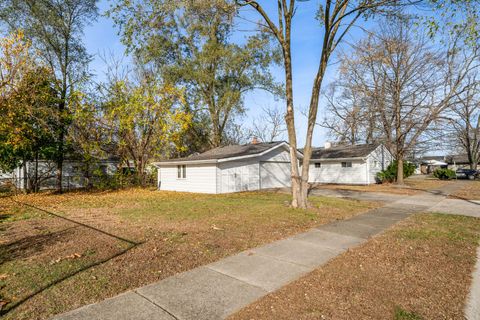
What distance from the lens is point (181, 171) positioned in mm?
19562

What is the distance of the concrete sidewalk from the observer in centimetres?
316

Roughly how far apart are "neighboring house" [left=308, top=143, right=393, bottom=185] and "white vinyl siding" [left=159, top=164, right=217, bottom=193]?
13284 millimetres

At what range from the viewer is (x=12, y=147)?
15.6 m

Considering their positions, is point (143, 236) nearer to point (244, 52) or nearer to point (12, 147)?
point (12, 147)

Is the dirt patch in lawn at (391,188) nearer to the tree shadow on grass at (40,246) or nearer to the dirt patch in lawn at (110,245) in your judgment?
the dirt patch in lawn at (110,245)

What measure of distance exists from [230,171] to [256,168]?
2.44m

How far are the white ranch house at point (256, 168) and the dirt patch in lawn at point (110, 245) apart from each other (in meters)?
7.00

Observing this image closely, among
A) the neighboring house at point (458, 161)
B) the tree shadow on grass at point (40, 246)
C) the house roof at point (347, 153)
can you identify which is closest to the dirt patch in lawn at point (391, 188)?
the house roof at point (347, 153)

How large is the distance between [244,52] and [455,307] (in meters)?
24.4

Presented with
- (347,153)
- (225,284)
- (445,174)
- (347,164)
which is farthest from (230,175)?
(445,174)

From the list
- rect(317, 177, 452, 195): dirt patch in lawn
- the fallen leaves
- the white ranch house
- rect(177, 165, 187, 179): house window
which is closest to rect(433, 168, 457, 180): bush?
the white ranch house

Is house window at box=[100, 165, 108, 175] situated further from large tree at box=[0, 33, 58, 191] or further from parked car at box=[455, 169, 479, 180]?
parked car at box=[455, 169, 479, 180]

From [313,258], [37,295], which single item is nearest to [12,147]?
[37,295]

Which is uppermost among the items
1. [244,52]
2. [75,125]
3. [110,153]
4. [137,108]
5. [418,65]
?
[244,52]
